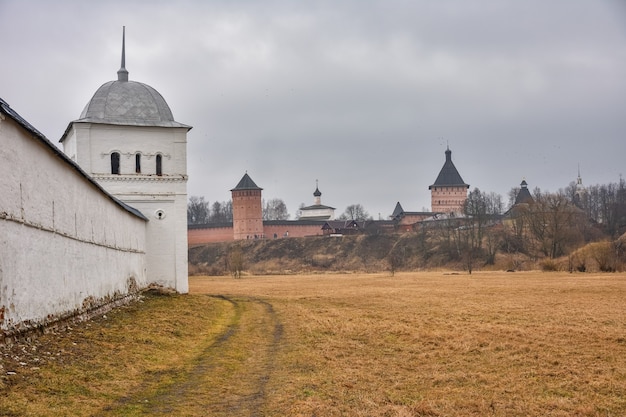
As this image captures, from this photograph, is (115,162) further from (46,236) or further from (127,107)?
(46,236)

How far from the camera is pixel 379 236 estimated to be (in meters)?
96.1

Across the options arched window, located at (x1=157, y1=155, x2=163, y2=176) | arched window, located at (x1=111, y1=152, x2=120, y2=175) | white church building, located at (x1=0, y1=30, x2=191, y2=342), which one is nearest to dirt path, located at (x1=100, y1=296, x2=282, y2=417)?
white church building, located at (x1=0, y1=30, x2=191, y2=342)

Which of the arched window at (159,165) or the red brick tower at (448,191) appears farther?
the red brick tower at (448,191)

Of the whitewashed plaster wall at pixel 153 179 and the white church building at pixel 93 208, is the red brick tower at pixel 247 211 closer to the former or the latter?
A: the white church building at pixel 93 208

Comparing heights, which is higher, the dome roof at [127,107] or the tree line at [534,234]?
the dome roof at [127,107]

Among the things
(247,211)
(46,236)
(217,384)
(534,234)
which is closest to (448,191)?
(247,211)

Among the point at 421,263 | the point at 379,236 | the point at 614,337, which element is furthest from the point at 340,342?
the point at 379,236

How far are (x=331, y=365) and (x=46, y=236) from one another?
4.95 meters

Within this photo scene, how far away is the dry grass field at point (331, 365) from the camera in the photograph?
325 inches

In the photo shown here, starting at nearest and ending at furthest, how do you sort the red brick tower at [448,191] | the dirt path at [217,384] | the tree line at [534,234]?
the dirt path at [217,384] → the tree line at [534,234] → the red brick tower at [448,191]

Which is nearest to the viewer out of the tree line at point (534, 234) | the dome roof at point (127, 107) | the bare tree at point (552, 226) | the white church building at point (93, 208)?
the white church building at point (93, 208)

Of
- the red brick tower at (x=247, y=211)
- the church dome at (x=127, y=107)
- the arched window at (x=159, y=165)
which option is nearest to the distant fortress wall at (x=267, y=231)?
the red brick tower at (x=247, y=211)

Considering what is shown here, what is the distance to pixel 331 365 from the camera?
37.6ft

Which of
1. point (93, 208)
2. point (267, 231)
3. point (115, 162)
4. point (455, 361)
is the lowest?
point (455, 361)
